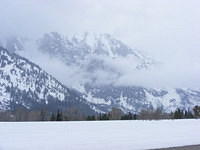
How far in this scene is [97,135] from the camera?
12.8m

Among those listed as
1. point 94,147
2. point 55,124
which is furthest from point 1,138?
A: point 94,147

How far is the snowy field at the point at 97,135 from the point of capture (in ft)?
35.6

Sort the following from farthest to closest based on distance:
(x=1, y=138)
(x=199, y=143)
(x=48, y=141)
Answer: (x=199, y=143)
(x=48, y=141)
(x=1, y=138)

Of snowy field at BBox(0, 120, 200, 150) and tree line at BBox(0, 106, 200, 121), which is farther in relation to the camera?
tree line at BBox(0, 106, 200, 121)

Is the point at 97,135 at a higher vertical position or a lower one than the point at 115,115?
lower

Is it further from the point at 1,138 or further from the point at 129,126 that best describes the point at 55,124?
the point at 129,126

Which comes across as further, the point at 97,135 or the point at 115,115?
the point at 115,115

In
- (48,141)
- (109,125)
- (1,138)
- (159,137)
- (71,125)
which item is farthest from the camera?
(159,137)

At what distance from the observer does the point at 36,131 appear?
11.3m

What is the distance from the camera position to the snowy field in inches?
427

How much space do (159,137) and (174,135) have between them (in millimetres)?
1117

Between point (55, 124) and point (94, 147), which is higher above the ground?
point (55, 124)

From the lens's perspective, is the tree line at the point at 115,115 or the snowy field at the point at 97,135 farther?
the tree line at the point at 115,115

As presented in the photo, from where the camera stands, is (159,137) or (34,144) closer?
(34,144)
